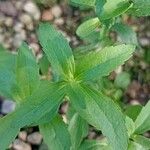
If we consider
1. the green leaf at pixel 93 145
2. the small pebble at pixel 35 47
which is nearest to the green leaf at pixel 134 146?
the green leaf at pixel 93 145

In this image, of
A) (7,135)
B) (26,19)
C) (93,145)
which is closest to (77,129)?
(93,145)

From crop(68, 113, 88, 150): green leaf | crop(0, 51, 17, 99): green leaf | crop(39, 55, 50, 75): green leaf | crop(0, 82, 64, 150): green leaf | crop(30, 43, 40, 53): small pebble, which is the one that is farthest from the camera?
crop(30, 43, 40, 53): small pebble

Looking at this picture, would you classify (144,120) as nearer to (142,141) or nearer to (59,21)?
(142,141)

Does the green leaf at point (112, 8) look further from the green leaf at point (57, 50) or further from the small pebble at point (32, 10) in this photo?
the small pebble at point (32, 10)

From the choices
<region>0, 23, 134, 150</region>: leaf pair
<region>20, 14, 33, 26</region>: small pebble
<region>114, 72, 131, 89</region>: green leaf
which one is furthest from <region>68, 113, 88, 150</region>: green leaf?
<region>20, 14, 33, 26</region>: small pebble

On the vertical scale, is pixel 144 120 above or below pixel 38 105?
below

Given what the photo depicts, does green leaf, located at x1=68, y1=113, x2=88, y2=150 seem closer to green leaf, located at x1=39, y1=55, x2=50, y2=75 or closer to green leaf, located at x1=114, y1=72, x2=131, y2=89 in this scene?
green leaf, located at x1=39, y1=55, x2=50, y2=75
